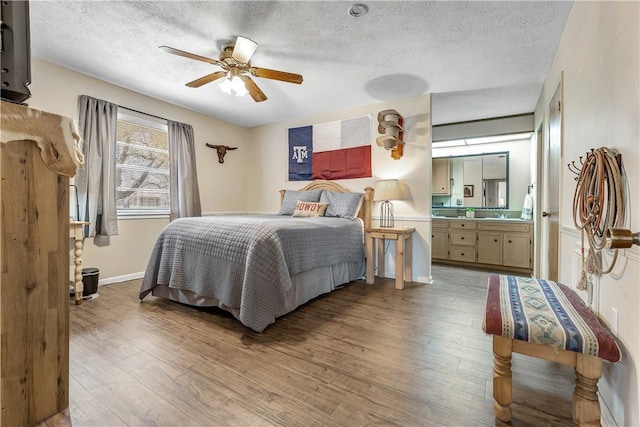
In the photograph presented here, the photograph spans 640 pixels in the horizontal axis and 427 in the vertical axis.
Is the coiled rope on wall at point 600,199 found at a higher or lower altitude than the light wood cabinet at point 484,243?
higher

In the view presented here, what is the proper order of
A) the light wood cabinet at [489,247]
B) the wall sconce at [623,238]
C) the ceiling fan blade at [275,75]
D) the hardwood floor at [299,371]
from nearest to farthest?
the wall sconce at [623,238], the hardwood floor at [299,371], the ceiling fan blade at [275,75], the light wood cabinet at [489,247]

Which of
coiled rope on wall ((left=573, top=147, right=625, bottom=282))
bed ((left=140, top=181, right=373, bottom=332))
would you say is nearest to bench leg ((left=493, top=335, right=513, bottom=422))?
coiled rope on wall ((left=573, top=147, right=625, bottom=282))

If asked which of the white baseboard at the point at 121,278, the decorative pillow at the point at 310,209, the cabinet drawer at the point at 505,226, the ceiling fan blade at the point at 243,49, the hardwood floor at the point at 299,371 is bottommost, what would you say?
the hardwood floor at the point at 299,371

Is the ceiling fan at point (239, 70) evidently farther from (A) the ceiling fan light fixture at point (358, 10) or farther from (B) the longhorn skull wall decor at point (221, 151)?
(B) the longhorn skull wall decor at point (221, 151)

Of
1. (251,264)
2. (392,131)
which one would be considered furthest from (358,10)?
(251,264)

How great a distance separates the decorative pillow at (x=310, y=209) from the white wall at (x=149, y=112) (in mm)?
1678

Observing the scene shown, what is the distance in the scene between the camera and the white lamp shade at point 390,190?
3467 millimetres

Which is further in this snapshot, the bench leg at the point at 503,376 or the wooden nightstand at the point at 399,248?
the wooden nightstand at the point at 399,248

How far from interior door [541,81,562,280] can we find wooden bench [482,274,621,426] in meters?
1.21

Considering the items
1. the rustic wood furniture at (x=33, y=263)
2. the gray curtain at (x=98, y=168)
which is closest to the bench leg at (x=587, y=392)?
the rustic wood furniture at (x=33, y=263)

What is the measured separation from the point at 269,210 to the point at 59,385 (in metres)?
4.19

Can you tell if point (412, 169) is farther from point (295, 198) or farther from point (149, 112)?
point (149, 112)

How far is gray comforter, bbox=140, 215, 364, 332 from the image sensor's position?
213cm

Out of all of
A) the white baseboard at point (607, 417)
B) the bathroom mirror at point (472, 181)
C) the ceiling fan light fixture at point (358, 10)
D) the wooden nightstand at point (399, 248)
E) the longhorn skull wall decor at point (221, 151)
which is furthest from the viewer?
the bathroom mirror at point (472, 181)
